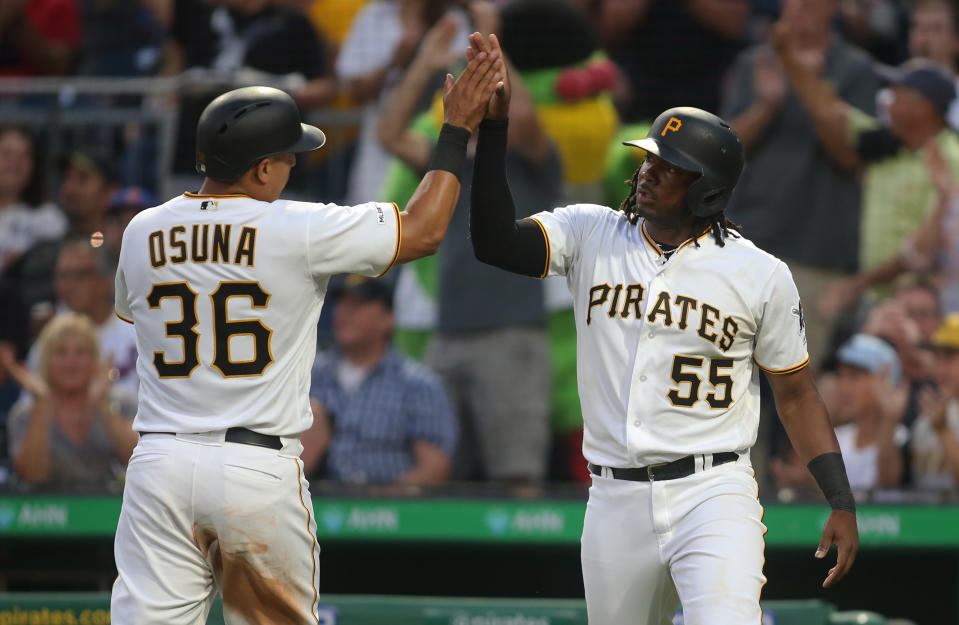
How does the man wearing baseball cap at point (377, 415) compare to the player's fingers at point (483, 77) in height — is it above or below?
below

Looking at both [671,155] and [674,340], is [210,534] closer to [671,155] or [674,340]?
[674,340]

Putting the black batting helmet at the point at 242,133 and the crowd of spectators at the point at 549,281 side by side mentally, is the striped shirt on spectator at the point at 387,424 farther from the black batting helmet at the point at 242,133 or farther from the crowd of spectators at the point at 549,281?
the black batting helmet at the point at 242,133

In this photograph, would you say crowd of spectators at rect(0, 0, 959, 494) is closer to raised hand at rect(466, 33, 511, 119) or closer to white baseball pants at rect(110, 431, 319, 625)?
raised hand at rect(466, 33, 511, 119)

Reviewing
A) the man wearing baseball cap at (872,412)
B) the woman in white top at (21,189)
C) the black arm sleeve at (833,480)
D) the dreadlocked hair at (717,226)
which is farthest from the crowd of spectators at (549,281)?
the dreadlocked hair at (717,226)

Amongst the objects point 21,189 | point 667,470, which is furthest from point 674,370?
point 21,189

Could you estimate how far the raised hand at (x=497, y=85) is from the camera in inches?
149

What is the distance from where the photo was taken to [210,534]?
11.3 feet

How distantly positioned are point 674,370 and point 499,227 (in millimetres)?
616

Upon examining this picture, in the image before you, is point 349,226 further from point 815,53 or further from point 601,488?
point 815,53

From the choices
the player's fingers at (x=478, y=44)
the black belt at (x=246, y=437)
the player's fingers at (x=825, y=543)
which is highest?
the player's fingers at (x=478, y=44)

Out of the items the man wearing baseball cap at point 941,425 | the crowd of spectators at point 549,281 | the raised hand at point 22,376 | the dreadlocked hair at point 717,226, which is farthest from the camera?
the raised hand at point 22,376

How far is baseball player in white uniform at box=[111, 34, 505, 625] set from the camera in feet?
11.3

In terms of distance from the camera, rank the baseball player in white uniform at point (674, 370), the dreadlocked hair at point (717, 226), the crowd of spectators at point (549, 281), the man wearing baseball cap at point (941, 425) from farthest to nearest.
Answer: the crowd of spectators at point (549, 281)
the man wearing baseball cap at point (941, 425)
the dreadlocked hair at point (717, 226)
the baseball player in white uniform at point (674, 370)

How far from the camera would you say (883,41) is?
7.09m
